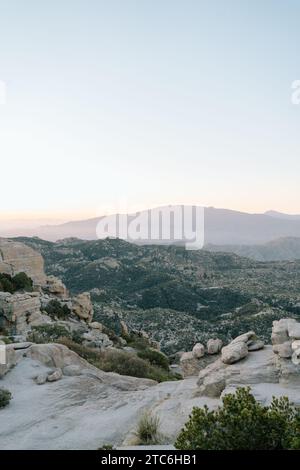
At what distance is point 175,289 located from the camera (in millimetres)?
78438

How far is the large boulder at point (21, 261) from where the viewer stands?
3638cm

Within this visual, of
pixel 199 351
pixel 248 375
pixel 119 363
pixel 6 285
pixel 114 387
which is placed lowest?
pixel 119 363

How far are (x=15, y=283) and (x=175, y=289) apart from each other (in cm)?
4821

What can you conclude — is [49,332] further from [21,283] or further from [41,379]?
[21,283]

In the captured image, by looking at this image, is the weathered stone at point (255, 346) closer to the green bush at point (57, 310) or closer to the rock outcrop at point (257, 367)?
the rock outcrop at point (257, 367)

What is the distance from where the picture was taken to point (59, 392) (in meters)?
13.3

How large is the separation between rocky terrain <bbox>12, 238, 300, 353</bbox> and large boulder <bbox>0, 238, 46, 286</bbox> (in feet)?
27.5

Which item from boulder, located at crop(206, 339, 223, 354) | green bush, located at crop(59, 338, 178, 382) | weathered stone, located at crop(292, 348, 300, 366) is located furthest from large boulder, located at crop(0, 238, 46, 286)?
weathered stone, located at crop(292, 348, 300, 366)

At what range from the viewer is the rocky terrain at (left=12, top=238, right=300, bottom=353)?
5000 cm

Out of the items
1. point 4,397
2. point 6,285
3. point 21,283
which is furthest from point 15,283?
point 4,397

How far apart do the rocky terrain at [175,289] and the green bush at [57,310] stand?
8.94 meters
